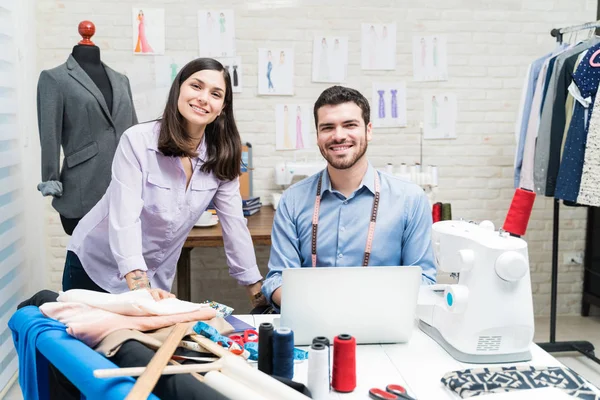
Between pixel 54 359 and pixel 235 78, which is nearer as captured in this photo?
pixel 54 359

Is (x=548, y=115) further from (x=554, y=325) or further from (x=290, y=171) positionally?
(x=290, y=171)

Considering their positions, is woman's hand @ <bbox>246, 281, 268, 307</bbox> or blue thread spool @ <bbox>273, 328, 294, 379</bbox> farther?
woman's hand @ <bbox>246, 281, 268, 307</bbox>

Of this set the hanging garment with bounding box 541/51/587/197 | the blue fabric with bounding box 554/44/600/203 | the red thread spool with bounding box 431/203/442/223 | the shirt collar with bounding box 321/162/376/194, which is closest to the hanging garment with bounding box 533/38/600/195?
the hanging garment with bounding box 541/51/587/197

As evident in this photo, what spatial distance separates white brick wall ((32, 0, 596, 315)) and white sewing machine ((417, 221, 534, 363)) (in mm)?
2617

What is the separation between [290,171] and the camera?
384cm

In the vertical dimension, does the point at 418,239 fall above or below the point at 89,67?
below

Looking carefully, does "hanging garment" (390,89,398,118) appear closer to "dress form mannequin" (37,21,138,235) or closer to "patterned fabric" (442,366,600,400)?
"dress form mannequin" (37,21,138,235)

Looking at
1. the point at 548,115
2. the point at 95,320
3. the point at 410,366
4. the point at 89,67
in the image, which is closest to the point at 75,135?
the point at 89,67

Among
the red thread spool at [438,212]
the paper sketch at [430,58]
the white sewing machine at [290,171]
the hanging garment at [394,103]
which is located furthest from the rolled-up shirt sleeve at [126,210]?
the paper sketch at [430,58]

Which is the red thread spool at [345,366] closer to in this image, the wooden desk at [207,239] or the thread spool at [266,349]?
the thread spool at [266,349]

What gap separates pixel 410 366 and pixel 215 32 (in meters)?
2.92

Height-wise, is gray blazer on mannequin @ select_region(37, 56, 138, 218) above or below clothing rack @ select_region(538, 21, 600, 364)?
above

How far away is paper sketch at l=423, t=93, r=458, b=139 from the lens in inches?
160

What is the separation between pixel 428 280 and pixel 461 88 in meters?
2.42
